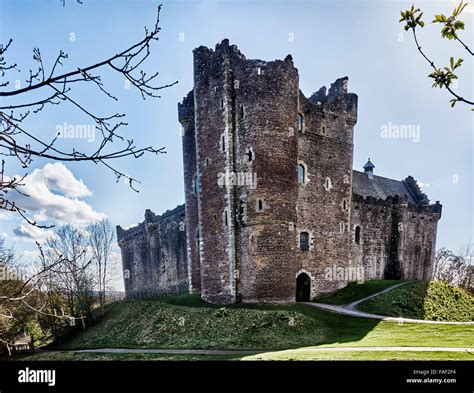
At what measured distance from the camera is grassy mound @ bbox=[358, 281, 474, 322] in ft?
70.9

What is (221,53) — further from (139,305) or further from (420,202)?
(420,202)

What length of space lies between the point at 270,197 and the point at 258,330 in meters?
7.80

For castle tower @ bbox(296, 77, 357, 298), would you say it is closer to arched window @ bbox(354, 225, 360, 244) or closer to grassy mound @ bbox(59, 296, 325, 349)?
arched window @ bbox(354, 225, 360, 244)

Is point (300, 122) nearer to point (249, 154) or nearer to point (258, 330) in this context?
point (249, 154)

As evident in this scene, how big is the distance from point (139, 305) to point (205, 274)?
663 cm

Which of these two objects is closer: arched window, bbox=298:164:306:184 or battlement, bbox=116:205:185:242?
arched window, bbox=298:164:306:184

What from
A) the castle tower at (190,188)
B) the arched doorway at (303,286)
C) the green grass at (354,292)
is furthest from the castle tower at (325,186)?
the castle tower at (190,188)

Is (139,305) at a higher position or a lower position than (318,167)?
lower

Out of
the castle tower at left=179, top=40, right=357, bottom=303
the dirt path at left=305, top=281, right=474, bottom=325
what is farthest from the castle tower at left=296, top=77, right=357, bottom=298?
the dirt path at left=305, top=281, right=474, bottom=325

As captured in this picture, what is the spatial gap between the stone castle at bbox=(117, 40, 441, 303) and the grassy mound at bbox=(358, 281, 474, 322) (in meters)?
4.61

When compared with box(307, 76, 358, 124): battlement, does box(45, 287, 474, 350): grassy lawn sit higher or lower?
lower

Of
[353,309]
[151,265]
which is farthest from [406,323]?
[151,265]

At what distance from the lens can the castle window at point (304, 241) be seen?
26.7 metres
